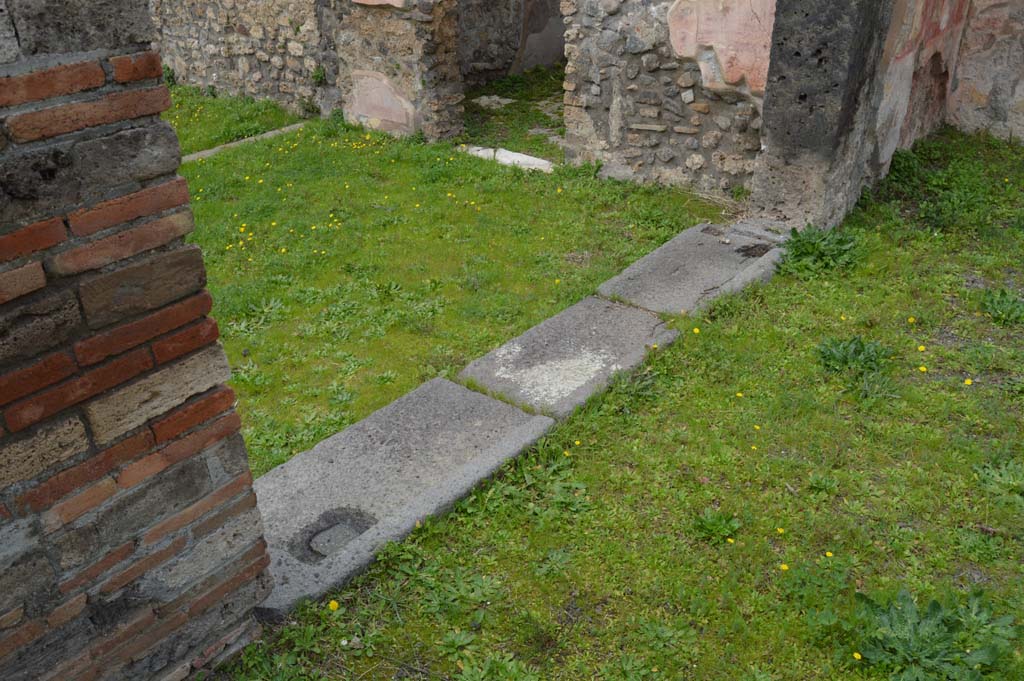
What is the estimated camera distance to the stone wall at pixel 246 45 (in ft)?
27.8

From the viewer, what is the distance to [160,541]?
2393 mm

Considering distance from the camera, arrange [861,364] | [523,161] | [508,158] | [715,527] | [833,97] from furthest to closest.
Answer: [508,158], [523,161], [833,97], [861,364], [715,527]

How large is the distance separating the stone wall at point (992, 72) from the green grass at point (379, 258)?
2.76m

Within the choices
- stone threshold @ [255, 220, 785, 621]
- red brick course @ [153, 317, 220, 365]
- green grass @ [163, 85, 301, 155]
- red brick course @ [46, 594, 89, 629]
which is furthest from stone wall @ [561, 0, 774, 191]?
red brick course @ [46, 594, 89, 629]

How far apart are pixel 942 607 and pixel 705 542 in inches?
32.1

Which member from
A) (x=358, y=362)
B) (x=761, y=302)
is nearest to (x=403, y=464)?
(x=358, y=362)

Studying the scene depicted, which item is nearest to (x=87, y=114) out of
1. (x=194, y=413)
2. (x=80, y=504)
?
(x=194, y=413)

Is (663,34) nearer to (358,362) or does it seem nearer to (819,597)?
(358,362)

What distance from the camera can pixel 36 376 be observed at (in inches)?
78.1

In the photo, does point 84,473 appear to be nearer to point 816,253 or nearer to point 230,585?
point 230,585

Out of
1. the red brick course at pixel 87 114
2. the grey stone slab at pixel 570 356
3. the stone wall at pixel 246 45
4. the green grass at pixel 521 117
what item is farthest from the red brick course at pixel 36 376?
the stone wall at pixel 246 45

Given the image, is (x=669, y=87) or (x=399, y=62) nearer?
(x=669, y=87)

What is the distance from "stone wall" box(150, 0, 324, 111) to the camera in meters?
8.47

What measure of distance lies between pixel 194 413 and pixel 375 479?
1224mm
